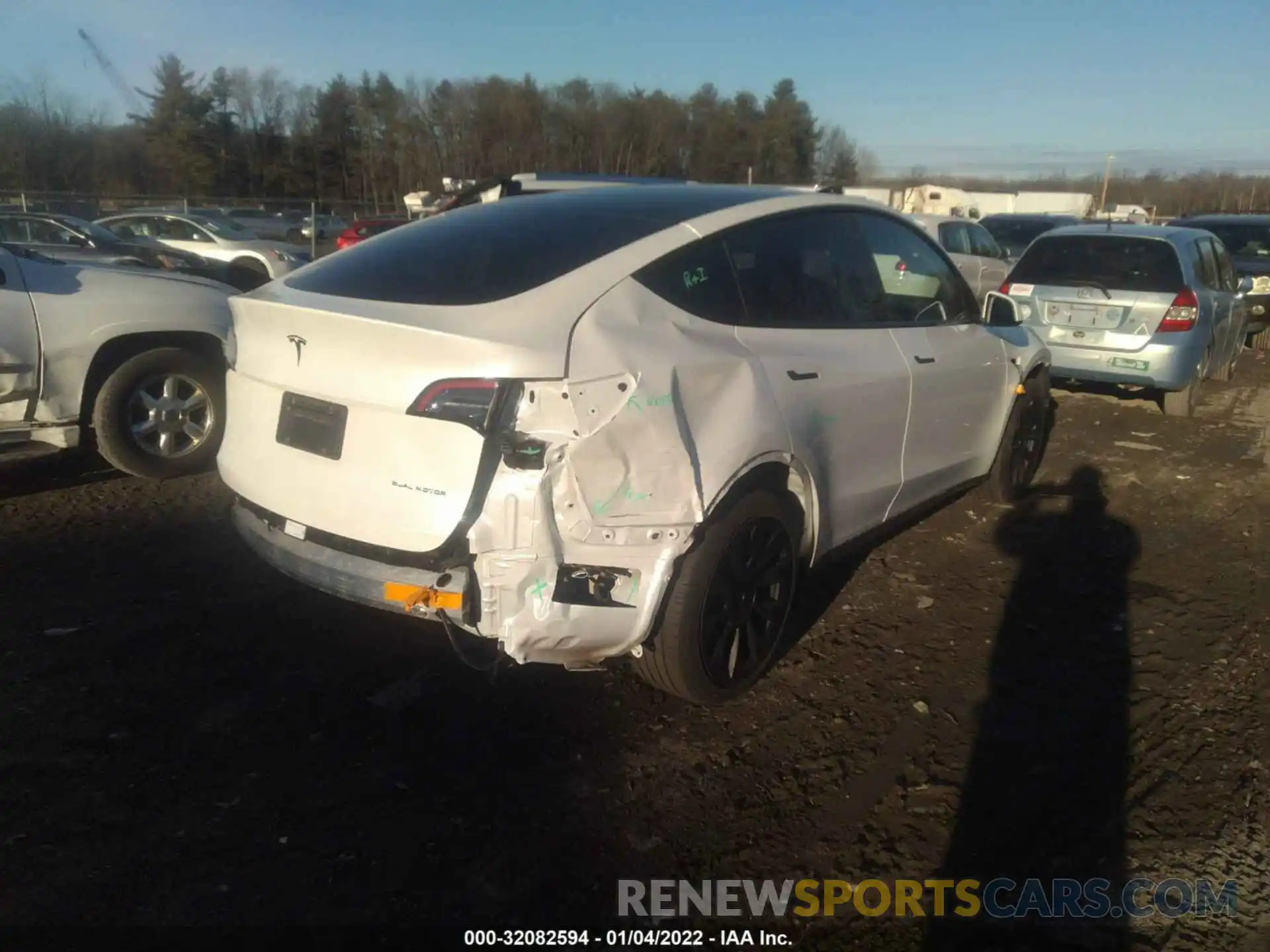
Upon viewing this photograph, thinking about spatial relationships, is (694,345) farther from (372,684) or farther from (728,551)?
(372,684)

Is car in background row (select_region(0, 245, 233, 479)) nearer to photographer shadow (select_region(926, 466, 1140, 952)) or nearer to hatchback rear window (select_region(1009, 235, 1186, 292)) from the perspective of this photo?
photographer shadow (select_region(926, 466, 1140, 952))

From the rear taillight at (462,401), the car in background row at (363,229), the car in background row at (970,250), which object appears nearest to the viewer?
the rear taillight at (462,401)

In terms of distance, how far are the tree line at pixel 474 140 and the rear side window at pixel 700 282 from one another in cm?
5060

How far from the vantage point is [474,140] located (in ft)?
197

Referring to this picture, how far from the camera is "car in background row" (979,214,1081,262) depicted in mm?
18500

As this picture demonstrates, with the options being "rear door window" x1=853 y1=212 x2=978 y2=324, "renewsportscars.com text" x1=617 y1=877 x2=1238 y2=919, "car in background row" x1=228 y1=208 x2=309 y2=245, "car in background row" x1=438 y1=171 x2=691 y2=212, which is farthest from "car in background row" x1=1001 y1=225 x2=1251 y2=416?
"car in background row" x1=228 y1=208 x2=309 y2=245

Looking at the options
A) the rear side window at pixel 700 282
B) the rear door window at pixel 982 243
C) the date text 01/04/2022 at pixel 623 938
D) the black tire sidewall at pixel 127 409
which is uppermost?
the rear door window at pixel 982 243

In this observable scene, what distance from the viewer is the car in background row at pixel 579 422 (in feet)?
9.04

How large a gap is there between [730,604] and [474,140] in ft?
201

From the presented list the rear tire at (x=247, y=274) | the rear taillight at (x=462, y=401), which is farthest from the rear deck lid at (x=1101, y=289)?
the rear tire at (x=247, y=274)

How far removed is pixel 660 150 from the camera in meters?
57.4

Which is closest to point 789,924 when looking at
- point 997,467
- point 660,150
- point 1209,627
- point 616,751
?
point 616,751

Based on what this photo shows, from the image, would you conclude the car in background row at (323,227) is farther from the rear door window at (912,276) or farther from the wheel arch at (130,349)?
the rear door window at (912,276)

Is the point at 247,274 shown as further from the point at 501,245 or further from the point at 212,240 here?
the point at 501,245
